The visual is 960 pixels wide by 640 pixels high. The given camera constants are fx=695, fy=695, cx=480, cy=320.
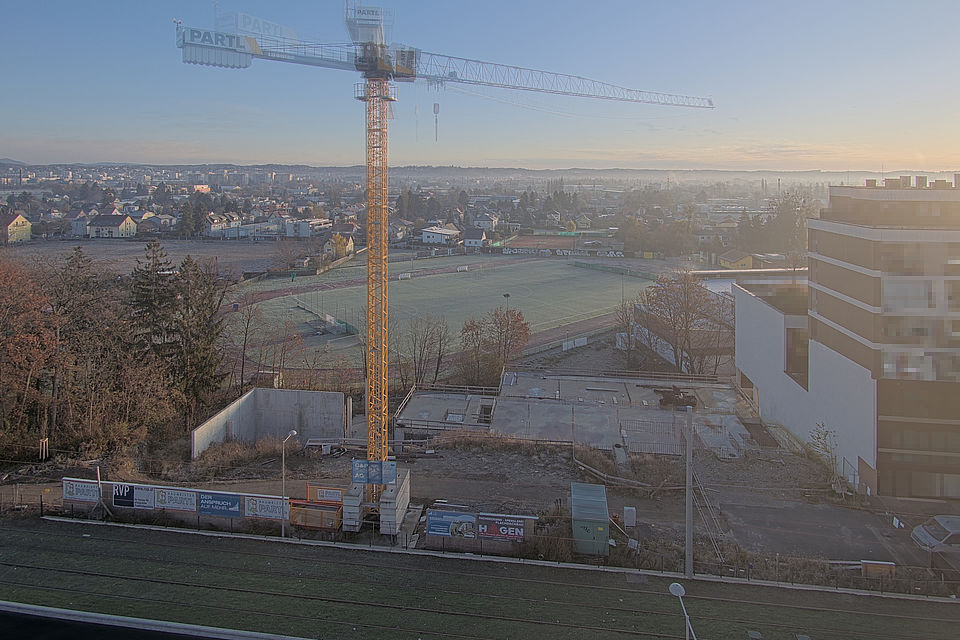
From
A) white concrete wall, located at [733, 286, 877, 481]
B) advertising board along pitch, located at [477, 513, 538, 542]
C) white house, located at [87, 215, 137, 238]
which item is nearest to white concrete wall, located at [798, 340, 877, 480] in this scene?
white concrete wall, located at [733, 286, 877, 481]

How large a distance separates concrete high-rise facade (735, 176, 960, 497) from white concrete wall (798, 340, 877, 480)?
0.01m

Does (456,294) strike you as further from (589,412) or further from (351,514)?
(351,514)

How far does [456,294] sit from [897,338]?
18.9 m

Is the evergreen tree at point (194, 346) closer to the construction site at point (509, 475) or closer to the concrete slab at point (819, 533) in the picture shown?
the construction site at point (509, 475)

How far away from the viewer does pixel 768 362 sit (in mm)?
12422

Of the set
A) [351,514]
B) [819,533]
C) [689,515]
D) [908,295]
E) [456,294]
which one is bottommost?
[819,533]

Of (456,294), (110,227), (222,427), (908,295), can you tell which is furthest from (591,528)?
(110,227)

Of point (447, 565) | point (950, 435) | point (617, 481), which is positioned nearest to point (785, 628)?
point (447, 565)

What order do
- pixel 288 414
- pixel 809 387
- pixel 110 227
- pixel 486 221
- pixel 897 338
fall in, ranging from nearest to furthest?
pixel 897 338 < pixel 809 387 < pixel 288 414 < pixel 110 227 < pixel 486 221

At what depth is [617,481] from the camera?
917 centimetres

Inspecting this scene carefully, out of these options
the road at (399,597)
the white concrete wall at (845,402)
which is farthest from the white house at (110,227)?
the white concrete wall at (845,402)

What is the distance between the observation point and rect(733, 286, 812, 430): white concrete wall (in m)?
11.1

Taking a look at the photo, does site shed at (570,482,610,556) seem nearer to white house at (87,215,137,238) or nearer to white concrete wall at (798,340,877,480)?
white concrete wall at (798,340,877,480)

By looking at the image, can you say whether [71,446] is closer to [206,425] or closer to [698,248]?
[206,425]
